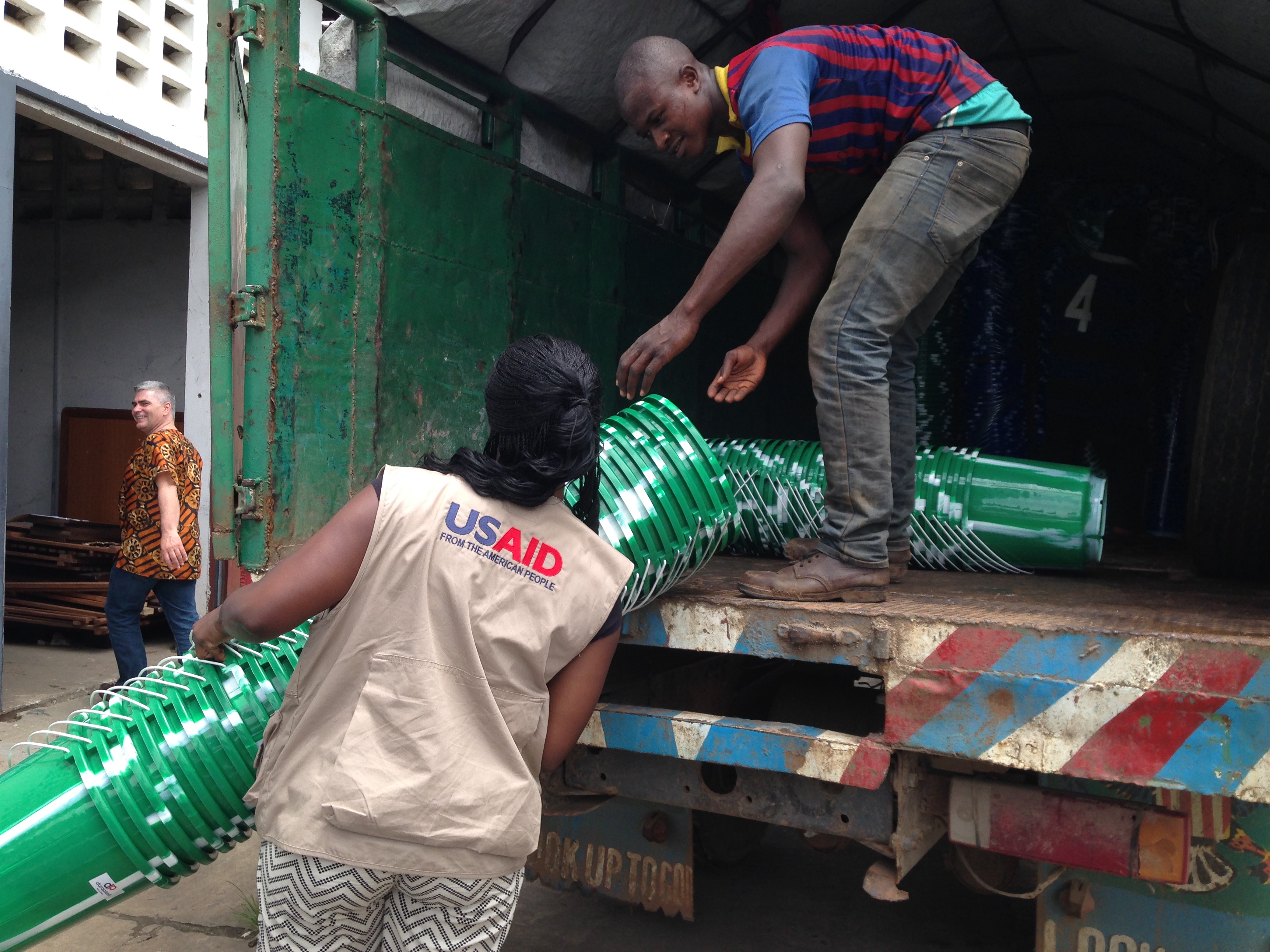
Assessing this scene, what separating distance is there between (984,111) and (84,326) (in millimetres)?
8848

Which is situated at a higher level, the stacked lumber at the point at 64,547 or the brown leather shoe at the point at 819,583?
the brown leather shoe at the point at 819,583

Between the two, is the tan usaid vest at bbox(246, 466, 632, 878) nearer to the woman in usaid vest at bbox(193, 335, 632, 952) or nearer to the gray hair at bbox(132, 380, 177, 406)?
the woman in usaid vest at bbox(193, 335, 632, 952)

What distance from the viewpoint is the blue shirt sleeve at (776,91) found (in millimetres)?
2520

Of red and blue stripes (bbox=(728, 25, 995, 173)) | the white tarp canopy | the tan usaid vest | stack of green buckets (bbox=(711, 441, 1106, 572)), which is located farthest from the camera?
the white tarp canopy

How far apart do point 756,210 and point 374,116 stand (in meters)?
1.41

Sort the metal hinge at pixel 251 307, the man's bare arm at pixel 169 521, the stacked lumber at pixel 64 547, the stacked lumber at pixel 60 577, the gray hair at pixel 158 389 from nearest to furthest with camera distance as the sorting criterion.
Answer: the metal hinge at pixel 251 307
the man's bare arm at pixel 169 521
the gray hair at pixel 158 389
the stacked lumber at pixel 60 577
the stacked lumber at pixel 64 547

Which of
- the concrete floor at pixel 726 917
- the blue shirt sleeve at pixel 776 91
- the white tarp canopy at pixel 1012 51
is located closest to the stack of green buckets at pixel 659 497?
the blue shirt sleeve at pixel 776 91

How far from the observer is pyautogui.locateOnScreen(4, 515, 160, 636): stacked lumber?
7.23 metres

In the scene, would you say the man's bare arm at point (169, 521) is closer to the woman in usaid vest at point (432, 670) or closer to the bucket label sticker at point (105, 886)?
the bucket label sticker at point (105, 886)

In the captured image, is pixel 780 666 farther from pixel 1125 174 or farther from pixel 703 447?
pixel 1125 174

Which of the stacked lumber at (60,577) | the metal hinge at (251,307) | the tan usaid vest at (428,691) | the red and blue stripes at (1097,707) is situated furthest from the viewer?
the stacked lumber at (60,577)

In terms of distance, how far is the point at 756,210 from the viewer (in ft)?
8.07

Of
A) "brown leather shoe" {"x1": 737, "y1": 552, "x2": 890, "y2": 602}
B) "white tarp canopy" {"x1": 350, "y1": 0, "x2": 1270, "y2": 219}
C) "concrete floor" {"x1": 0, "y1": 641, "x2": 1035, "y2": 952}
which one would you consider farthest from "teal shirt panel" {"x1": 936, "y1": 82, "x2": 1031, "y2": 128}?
"concrete floor" {"x1": 0, "y1": 641, "x2": 1035, "y2": 952}

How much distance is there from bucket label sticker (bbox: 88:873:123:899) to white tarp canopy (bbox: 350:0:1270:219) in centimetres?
255
